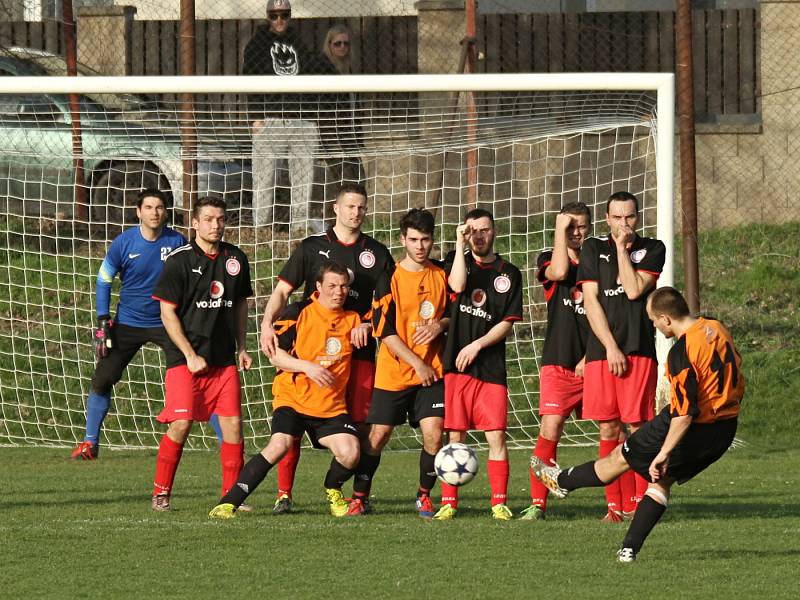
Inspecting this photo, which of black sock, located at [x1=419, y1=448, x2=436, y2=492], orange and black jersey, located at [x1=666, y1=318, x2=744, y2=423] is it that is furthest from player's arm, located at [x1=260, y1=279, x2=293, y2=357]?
orange and black jersey, located at [x1=666, y1=318, x2=744, y2=423]

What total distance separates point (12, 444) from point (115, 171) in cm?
310

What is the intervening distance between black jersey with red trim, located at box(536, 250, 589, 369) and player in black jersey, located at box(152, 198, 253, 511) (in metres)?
1.79

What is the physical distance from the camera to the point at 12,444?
470 inches

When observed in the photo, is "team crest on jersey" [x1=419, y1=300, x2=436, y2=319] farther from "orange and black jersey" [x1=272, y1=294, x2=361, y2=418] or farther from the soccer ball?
the soccer ball

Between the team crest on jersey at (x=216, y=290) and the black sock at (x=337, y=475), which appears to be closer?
the black sock at (x=337, y=475)

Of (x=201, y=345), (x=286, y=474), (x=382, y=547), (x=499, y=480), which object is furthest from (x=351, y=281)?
(x=382, y=547)

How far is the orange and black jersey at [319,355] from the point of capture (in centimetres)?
810

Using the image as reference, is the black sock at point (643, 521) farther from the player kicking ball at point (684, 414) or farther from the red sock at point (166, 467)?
the red sock at point (166, 467)

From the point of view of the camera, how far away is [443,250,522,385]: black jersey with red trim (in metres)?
8.21

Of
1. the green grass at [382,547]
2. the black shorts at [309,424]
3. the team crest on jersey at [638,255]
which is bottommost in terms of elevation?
the green grass at [382,547]

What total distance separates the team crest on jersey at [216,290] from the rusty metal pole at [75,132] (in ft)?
13.0

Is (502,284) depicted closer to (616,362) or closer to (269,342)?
(616,362)

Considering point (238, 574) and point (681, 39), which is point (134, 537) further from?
point (681, 39)

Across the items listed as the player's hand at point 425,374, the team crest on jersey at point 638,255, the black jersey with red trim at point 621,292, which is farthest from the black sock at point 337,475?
the team crest on jersey at point 638,255
